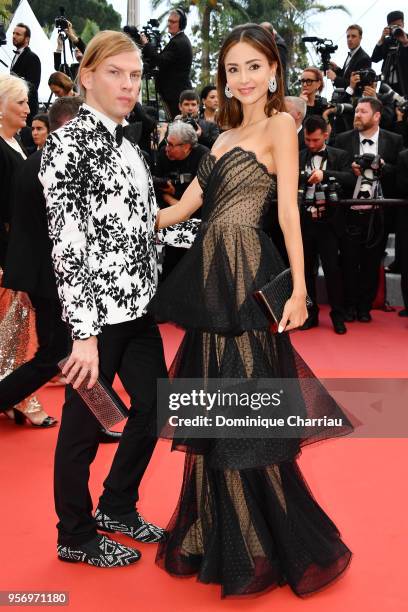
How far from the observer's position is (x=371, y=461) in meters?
3.31

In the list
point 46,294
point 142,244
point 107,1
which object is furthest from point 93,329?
point 107,1

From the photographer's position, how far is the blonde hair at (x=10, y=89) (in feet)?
12.9

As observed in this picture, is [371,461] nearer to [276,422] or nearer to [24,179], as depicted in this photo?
[276,422]

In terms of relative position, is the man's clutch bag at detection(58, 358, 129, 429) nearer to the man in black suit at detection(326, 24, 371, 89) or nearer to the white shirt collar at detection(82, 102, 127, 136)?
the white shirt collar at detection(82, 102, 127, 136)

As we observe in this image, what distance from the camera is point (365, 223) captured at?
6.24 meters

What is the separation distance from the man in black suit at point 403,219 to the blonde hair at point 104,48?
420cm

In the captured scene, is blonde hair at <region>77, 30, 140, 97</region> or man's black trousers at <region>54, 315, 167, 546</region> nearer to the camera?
blonde hair at <region>77, 30, 140, 97</region>

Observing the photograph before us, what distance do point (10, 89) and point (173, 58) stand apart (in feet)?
15.7

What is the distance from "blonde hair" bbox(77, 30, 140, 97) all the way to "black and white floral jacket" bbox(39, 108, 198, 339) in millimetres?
131

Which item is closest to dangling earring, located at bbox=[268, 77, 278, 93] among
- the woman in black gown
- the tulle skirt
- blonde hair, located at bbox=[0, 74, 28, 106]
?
the woman in black gown

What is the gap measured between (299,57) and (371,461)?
77.3 ft

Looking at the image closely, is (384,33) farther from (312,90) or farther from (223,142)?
(223,142)

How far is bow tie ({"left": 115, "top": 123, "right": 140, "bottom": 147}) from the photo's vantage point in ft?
7.45

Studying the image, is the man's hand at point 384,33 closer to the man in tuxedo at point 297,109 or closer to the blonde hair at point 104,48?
the man in tuxedo at point 297,109
